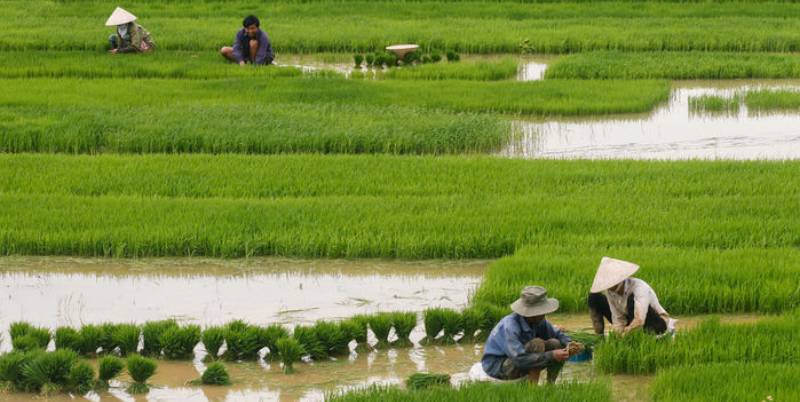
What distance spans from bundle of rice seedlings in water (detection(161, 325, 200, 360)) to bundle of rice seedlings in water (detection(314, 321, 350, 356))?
594 millimetres

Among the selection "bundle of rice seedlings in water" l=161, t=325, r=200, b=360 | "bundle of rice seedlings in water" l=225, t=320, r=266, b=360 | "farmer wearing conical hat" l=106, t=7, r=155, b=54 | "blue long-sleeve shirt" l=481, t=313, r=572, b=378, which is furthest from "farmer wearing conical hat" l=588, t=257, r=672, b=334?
"farmer wearing conical hat" l=106, t=7, r=155, b=54

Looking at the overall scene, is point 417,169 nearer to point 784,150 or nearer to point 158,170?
point 158,170

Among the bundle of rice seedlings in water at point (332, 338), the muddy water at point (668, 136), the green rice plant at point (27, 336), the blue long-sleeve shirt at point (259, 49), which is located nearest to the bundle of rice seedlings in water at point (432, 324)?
the bundle of rice seedlings in water at point (332, 338)

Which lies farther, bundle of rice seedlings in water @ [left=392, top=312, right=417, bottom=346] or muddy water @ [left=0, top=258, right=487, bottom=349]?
muddy water @ [left=0, top=258, right=487, bottom=349]

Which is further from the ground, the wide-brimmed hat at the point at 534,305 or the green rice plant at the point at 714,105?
the wide-brimmed hat at the point at 534,305

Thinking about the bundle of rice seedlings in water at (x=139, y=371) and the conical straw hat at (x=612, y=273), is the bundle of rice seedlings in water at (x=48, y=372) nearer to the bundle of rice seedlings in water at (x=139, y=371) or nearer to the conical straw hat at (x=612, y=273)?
the bundle of rice seedlings in water at (x=139, y=371)

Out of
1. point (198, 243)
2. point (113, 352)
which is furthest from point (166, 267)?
point (113, 352)

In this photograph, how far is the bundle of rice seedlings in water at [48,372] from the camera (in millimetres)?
6258

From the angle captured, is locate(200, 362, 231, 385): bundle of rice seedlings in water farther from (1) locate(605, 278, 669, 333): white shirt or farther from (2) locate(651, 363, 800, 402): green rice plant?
(2) locate(651, 363, 800, 402): green rice plant

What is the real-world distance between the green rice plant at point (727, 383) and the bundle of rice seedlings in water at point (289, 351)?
1.66 m

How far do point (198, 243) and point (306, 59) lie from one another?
8016 mm

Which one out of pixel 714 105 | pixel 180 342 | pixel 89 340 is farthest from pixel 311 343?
pixel 714 105

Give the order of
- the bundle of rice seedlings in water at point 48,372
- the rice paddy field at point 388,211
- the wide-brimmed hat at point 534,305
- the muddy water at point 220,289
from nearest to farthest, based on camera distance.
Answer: the wide-brimmed hat at point 534,305 → the bundle of rice seedlings in water at point 48,372 → the rice paddy field at point 388,211 → the muddy water at point 220,289

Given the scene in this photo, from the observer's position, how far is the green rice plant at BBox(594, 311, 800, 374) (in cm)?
638
